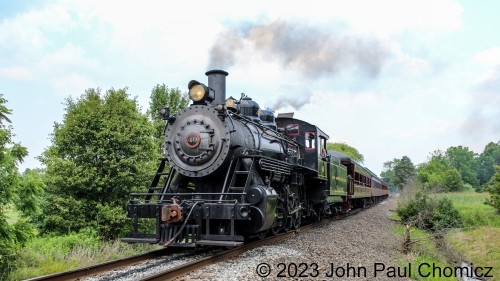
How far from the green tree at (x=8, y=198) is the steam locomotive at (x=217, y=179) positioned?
2020mm

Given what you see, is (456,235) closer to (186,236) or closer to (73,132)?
(186,236)

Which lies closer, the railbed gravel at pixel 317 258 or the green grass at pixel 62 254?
the railbed gravel at pixel 317 258

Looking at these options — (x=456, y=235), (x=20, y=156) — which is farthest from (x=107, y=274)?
(x=456, y=235)

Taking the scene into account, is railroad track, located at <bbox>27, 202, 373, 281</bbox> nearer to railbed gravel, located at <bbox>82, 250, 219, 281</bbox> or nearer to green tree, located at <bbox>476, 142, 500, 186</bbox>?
railbed gravel, located at <bbox>82, 250, 219, 281</bbox>

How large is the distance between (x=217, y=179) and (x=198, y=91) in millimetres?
2161

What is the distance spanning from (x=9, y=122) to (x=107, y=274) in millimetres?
3760

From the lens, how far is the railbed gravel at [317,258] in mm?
7457

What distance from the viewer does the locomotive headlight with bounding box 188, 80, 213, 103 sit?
1010cm

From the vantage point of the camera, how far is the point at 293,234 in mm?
12914

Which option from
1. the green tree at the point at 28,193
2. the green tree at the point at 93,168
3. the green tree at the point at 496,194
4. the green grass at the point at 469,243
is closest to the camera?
the green tree at the point at 28,193

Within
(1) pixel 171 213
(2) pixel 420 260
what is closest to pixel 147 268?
(1) pixel 171 213

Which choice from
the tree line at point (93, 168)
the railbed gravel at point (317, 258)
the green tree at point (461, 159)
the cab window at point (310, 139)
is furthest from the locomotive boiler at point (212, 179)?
the green tree at point (461, 159)

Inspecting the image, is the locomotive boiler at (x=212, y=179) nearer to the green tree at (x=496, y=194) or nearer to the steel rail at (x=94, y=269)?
the steel rail at (x=94, y=269)

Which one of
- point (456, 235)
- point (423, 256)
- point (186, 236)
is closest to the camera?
point (186, 236)
